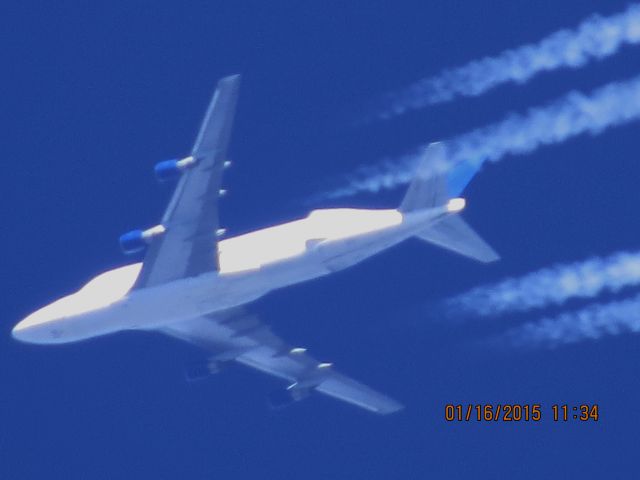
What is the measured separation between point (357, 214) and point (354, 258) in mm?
1694

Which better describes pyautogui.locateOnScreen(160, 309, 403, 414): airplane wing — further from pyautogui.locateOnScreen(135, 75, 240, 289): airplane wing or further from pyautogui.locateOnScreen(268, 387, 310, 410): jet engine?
pyautogui.locateOnScreen(135, 75, 240, 289): airplane wing

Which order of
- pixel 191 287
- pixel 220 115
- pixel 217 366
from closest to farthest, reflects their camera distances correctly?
1. pixel 220 115
2. pixel 191 287
3. pixel 217 366

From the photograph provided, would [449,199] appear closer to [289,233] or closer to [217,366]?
[289,233]

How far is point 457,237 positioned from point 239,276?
8522 mm

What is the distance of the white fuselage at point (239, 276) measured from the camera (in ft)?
231

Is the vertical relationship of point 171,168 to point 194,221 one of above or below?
above

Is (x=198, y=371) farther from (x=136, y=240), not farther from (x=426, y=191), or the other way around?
(x=426, y=191)

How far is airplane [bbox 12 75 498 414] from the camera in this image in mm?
69938

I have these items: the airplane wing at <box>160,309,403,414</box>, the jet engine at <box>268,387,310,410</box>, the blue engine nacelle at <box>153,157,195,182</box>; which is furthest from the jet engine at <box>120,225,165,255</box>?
the jet engine at <box>268,387,310,410</box>

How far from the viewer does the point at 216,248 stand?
71.9 meters

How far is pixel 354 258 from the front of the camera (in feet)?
233

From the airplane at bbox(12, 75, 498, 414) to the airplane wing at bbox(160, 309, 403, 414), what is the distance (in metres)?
4.15

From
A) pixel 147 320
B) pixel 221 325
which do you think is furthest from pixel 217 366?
pixel 147 320

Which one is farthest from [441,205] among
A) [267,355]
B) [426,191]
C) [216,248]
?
[267,355]
